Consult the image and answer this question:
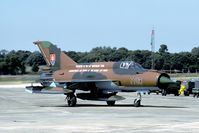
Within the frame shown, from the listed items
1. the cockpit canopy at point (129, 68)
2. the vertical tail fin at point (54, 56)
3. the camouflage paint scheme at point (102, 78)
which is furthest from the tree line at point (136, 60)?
the cockpit canopy at point (129, 68)

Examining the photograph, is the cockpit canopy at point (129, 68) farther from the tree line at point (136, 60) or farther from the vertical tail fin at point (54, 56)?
the tree line at point (136, 60)

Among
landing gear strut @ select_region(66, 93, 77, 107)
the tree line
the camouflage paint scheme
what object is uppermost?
the tree line

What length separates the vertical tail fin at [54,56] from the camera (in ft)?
107

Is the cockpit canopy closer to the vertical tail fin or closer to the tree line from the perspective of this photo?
the vertical tail fin

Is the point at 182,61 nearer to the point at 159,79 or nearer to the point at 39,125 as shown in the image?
the point at 159,79

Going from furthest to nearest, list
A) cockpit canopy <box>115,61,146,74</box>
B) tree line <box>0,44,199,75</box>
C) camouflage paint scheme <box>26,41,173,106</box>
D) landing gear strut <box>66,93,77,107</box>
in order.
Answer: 1. tree line <box>0,44,199,75</box>
2. landing gear strut <box>66,93,77,107</box>
3. cockpit canopy <box>115,61,146,74</box>
4. camouflage paint scheme <box>26,41,173,106</box>

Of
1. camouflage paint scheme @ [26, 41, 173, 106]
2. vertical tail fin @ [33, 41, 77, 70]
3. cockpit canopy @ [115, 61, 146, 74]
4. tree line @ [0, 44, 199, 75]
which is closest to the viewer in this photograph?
camouflage paint scheme @ [26, 41, 173, 106]

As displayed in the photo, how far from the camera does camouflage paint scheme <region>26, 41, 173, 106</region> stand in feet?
93.9

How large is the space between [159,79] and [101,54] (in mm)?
130488

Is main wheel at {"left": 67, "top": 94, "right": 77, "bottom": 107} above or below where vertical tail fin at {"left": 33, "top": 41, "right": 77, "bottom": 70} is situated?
below

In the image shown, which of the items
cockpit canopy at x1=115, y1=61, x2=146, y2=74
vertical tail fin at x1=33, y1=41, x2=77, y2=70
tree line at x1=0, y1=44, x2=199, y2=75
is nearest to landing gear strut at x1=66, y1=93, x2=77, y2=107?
cockpit canopy at x1=115, y1=61, x2=146, y2=74

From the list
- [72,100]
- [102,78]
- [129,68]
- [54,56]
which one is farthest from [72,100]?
[54,56]

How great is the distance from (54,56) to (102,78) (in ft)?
13.4

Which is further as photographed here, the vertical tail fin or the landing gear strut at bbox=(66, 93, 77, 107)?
the vertical tail fin
